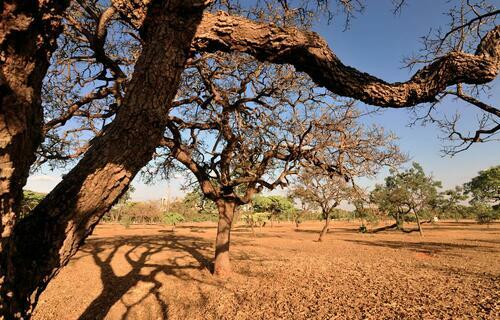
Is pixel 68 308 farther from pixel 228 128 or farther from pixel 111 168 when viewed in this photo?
pixel 111 168

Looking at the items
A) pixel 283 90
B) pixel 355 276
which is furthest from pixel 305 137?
pixel 355 276

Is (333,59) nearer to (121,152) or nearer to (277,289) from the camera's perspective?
(121,152)

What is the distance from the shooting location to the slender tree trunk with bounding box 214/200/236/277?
32.4 feet

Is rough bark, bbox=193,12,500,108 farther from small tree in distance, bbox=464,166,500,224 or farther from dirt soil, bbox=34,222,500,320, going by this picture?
small tree in distance, bbox=464,166,500,224

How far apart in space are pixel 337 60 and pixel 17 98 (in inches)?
89.0

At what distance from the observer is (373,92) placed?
95.4 inches

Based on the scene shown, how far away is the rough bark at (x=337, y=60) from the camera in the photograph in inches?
93.2

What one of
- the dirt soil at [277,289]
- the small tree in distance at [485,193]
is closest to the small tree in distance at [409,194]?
the small tree in distance at [485,193]

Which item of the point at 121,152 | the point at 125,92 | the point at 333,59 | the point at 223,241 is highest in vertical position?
the point at 333,59

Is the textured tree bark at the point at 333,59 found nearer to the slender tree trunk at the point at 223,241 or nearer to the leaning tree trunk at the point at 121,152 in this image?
the leaning tree trunk at the point at 121,152

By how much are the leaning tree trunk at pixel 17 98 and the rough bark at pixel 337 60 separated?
3.88 ft

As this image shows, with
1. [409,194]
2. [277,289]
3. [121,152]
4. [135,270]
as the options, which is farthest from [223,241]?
[409,194]

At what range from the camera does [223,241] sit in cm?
993

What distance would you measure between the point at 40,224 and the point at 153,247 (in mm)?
15150
